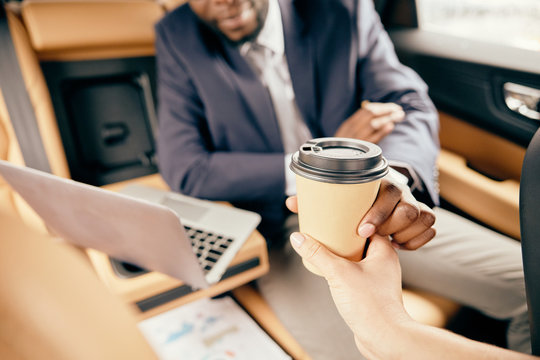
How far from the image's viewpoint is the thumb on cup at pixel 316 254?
1.36 ft

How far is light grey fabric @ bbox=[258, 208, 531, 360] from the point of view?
54cm

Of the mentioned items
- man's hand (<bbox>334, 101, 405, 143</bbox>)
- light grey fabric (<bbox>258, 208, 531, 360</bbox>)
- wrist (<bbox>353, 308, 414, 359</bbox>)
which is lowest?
light grey fabric (<bbox>258, 208, 531, 360</bbox>)

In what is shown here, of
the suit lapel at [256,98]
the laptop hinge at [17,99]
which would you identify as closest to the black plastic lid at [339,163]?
the suit lapel at [256,98]

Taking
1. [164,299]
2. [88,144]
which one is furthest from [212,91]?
[88,144]

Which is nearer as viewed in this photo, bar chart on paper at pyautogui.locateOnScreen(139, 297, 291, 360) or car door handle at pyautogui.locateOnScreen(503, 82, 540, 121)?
car door handle at pyautogui.locateOnScreen(503, 82, 540, 121)

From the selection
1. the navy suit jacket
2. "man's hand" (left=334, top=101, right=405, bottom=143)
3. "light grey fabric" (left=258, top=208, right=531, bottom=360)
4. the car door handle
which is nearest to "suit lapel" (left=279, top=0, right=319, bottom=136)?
the navy suit jacket

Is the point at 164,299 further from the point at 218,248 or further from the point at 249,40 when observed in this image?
the point at 249,40

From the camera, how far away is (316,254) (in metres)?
0.42

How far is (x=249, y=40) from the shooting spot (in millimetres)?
810

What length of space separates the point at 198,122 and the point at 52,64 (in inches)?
24.1

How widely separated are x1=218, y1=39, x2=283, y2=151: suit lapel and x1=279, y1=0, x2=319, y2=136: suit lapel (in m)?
0.07

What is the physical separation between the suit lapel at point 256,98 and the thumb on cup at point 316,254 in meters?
0.38

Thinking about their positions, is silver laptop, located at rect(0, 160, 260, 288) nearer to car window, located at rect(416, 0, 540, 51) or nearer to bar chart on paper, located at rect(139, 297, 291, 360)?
bar chart on paper, located at rect(139, 297, 291, 360)

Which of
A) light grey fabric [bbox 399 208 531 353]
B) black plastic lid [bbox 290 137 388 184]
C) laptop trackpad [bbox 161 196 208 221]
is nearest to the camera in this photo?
black plastic lid [bbox 290 137 388 184]
